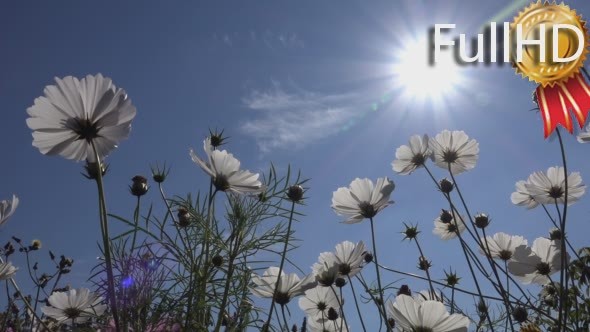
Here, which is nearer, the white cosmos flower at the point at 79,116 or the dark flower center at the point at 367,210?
the white cosmos flower at the point at 79,116

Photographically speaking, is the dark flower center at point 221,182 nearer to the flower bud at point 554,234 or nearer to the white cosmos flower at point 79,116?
the white cosmos flower at point 79,116

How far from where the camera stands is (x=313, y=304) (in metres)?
2.16

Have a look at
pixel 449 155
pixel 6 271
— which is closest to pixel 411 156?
pixel 449 155

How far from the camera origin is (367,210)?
1.86 metres

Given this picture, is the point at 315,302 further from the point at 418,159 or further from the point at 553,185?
the point at 553,185

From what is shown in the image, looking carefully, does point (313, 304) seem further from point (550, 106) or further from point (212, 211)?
point (550, 106)

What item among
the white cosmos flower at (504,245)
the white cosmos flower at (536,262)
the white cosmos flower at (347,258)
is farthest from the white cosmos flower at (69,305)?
the white cosmos flower at (504,245)

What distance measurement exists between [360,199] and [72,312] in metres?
1.01

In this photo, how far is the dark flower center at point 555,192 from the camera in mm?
2158

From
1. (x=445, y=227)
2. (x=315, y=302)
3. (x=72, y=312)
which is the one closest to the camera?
(x=72, y=312)

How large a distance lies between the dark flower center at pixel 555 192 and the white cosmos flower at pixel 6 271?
197 centimetres

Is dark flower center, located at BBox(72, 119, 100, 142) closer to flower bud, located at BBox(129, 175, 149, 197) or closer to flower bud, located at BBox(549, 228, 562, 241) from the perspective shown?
flower bud, located at BBox(129, 175, 149, 197)

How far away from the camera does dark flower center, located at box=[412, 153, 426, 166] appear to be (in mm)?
2266

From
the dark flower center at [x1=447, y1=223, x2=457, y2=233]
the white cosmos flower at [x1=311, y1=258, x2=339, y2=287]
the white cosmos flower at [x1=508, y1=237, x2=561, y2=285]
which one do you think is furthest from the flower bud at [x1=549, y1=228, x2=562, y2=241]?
the white cosmos flower at [x1=311, y1=258, x2=339, y2=287]
